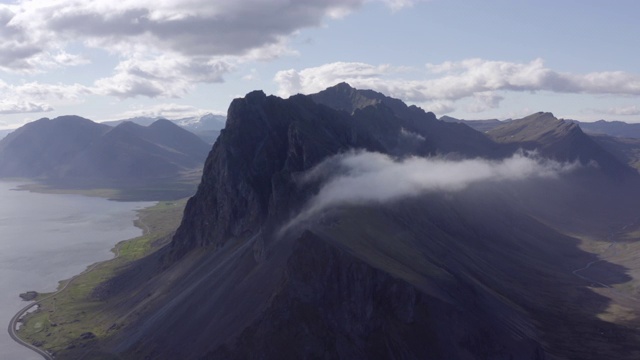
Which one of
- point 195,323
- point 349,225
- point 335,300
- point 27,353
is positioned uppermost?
point 349,225

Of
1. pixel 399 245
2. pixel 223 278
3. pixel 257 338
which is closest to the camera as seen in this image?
pixel 257 338

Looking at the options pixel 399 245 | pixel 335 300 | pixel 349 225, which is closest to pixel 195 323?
pixel 335 300

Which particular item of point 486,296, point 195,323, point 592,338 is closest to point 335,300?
point 195,323

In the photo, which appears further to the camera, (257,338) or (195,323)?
(195,323)

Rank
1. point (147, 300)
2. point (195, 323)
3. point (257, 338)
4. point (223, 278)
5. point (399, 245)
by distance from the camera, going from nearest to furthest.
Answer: point (257, 338) < point (195, 323) < point (223, 278) < point (399, 245) < point (147, 300)

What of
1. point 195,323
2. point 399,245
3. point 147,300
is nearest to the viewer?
point 195,323

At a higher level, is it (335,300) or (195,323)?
(335,300)

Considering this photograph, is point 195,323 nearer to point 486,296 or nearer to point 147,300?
point 147,300

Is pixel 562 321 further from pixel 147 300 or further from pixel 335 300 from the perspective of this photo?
pixel 147 300

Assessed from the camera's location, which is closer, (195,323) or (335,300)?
(335,300)
